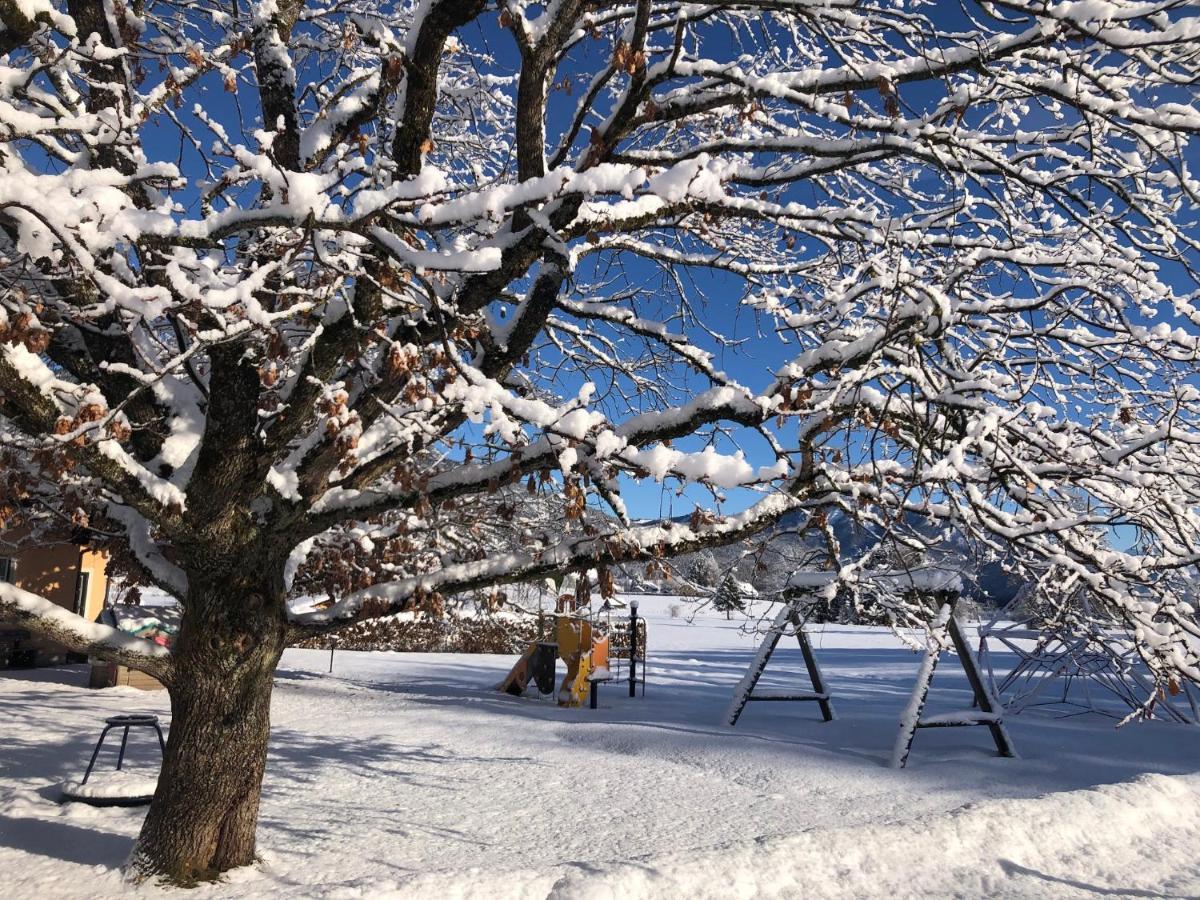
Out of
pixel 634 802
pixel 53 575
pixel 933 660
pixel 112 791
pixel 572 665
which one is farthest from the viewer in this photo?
pixel 53 575

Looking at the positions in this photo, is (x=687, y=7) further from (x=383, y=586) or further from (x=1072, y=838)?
(x=1072, y=838)

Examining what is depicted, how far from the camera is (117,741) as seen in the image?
9.84 m

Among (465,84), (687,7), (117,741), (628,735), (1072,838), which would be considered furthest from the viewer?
(628,735)

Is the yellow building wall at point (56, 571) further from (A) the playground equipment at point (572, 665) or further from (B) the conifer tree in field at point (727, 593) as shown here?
(B) the conifer tree in field at point (727, 593)

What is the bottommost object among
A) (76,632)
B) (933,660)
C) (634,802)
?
(634,802)

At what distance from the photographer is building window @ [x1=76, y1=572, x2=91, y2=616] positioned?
17750 mm

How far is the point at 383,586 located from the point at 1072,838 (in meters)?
4.56

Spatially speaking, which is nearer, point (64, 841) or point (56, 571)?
point (64, 841)

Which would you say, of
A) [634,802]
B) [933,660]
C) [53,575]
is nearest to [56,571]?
[53,575]

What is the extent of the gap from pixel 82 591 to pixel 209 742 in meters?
15.9

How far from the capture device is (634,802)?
25.0 feet

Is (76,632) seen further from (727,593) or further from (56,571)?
(56,571)

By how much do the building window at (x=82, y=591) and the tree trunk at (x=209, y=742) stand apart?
1536 cm

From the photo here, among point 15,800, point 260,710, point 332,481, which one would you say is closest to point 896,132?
point 332,481
